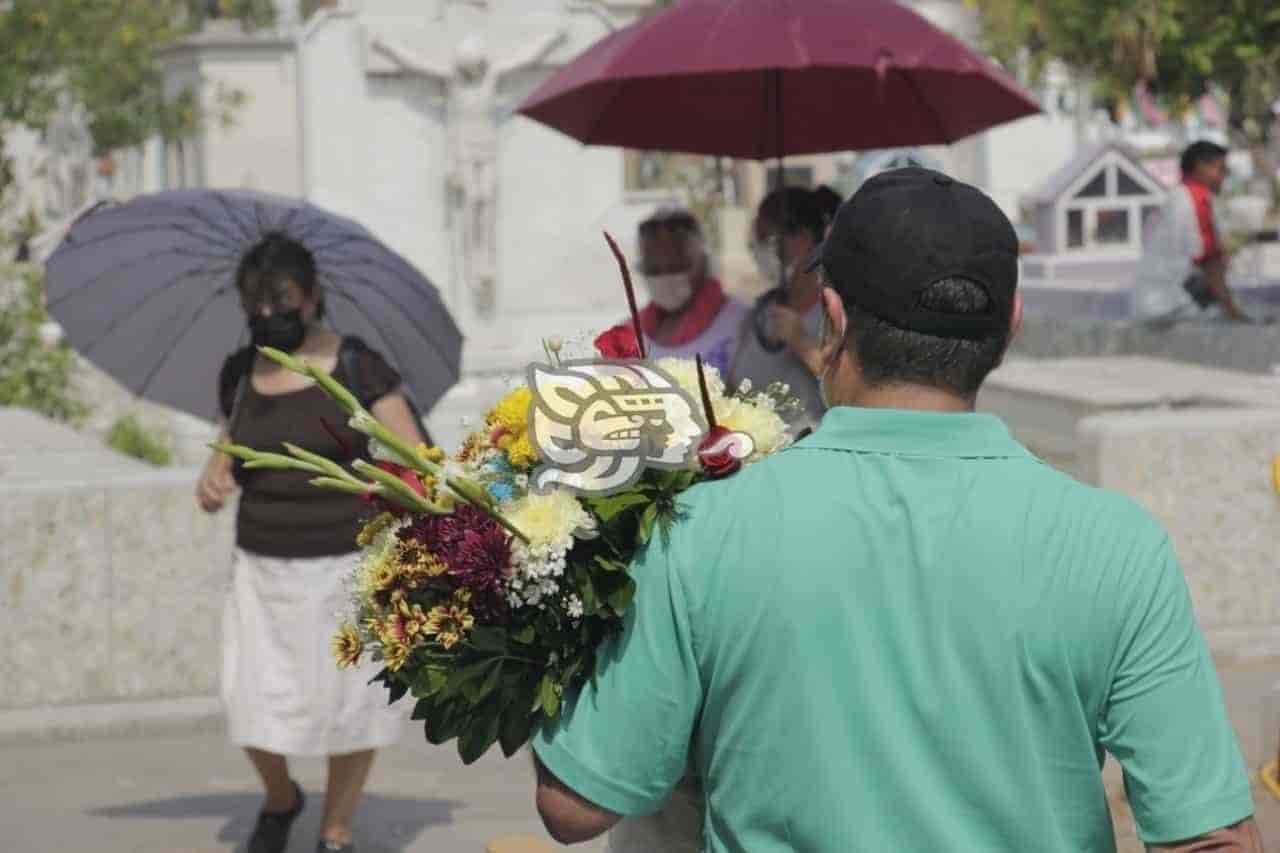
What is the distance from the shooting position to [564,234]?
47.6 feet

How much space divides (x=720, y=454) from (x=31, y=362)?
10.7 meters

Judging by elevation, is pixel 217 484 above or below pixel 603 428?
below

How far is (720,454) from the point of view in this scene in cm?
269

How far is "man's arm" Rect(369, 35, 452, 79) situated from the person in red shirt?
4.67 metres

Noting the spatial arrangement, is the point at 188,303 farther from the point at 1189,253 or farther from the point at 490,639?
the point at 1189,253

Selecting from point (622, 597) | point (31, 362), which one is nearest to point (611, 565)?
point (622, 597)

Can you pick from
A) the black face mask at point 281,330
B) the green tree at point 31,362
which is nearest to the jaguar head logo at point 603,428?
the black face mask at point 281,330


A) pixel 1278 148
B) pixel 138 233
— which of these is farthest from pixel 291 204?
pixel 1278 148

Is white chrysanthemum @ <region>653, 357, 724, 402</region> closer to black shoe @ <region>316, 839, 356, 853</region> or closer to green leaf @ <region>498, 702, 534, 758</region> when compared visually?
green leaf @ <region>498, 702, 534, 758</region>

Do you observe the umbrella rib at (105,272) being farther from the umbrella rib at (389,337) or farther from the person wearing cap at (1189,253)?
the person wearing cap at (1189,253)

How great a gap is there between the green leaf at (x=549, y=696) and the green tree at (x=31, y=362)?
1035 centimetres

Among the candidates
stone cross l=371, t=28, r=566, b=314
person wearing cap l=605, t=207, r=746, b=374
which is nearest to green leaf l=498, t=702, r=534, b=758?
person wearing cap l=605, t=207, r=746, b=374

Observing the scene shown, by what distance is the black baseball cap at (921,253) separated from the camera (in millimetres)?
2553

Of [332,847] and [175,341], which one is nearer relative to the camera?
[332,847]
